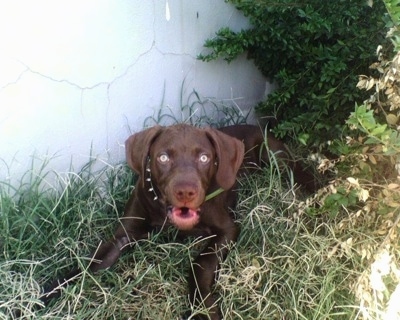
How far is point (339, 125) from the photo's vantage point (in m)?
3.67

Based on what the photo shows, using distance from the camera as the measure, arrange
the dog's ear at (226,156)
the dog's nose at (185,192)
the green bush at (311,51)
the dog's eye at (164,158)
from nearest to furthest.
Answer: the dog's nose at (185,192) → the dog's eye at (164,158) → the dog's ear at (226,156) → the green bush at (311,51)

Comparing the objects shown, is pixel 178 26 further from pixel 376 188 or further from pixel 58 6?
pixel 376 188

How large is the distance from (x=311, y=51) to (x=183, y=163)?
1495 millimetres

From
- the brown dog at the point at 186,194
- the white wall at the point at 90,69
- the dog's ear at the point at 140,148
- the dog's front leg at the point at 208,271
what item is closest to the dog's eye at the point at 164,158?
the brown dog at the point at 186,194

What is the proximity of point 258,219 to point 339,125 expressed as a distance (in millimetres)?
840

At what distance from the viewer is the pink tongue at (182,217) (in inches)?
117

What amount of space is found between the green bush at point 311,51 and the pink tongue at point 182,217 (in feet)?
3.24

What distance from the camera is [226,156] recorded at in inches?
122

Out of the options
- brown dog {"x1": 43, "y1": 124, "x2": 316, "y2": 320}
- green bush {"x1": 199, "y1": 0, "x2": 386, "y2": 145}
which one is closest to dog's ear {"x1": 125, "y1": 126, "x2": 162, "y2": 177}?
brown dog {"x1": 43, "y1": 124, "x2": 316, "y2": 320}

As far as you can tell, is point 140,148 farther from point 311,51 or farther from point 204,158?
point 311,51

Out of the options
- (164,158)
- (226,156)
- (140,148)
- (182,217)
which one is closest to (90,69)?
(140,148)

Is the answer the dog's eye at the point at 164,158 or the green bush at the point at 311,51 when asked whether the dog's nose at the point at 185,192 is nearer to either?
the dog's eye at the point at 164,158

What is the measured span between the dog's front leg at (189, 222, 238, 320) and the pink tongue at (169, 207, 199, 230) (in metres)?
0.20

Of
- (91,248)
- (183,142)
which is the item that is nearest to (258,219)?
(183,142)
